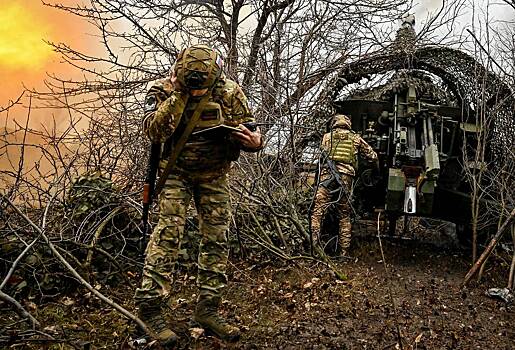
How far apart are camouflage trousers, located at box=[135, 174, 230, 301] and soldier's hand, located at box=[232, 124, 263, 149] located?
351 mm

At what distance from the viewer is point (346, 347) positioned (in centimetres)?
384

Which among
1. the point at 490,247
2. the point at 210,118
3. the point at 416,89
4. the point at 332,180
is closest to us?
the point at 210,118

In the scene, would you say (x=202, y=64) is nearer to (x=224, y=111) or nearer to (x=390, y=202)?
(x=224, y=111)

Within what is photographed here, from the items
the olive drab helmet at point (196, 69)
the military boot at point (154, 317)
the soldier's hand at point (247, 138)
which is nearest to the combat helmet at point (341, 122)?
the soldier's hand at point (247, 138)

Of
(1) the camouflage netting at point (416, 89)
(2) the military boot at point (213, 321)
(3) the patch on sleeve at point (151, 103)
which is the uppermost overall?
(1) the camouflage netting at point (416, 89)

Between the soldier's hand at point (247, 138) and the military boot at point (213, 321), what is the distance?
1.05 metres

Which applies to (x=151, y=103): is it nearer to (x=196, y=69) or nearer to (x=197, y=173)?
(x=196, y=69)

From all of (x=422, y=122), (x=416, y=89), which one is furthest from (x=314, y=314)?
(x=416, y=89)

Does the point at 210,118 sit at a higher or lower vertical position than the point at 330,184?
higher

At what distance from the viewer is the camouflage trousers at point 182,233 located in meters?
3.78

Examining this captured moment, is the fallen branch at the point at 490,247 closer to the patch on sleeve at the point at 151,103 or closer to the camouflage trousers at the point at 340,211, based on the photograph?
the camouflage trousers at the point at 340,211

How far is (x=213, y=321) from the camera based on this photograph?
391 cm

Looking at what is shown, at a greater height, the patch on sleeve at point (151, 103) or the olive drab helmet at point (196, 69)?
the olive drab helmet at point (196, 69)

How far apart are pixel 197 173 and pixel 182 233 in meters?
0.41
